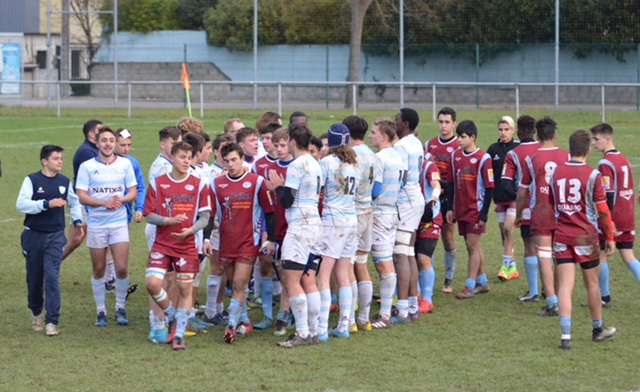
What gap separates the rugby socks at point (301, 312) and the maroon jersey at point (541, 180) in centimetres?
251

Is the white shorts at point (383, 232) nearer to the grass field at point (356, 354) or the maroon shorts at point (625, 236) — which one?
the grass field at point (356, 354)

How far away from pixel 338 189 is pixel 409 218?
1.24 m

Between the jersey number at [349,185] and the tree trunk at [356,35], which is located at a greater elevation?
the tree trunk at [356,35]

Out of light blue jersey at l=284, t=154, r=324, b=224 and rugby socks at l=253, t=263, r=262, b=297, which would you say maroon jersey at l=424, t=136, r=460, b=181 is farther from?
light blue jersey at l=284, t=154, r=324, b=224

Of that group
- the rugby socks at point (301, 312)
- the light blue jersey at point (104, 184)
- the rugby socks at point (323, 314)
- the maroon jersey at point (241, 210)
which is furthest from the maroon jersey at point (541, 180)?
the light blue jersey at point (104, 184)

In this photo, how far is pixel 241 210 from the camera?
354 inches

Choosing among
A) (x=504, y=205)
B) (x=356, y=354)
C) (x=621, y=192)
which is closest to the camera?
(x=356, y=354)

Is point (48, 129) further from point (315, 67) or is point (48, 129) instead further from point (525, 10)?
point (525, 10)

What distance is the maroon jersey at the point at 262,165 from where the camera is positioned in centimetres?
979

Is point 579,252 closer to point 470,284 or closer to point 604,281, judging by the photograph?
point 604,281

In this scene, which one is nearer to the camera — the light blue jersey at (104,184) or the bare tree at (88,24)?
the light blue jersey at (104,184)

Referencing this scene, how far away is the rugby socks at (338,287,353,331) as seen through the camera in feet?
29.8

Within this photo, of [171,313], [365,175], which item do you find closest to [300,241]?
[365,175]

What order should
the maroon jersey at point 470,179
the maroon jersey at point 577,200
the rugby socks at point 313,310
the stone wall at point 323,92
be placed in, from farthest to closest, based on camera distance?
the stone wall at point 323,92, the maroon jersey at point 470,179, the rugby socks at point 313,310, the maroon jersey at point 577,200
